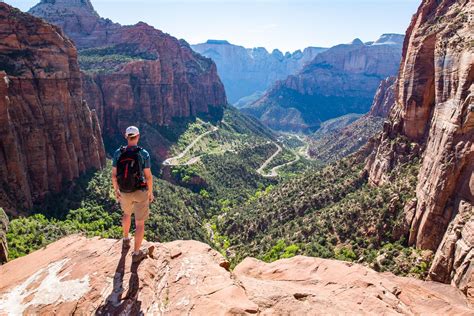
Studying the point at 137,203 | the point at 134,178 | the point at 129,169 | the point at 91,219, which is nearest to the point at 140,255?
the point at 137,203

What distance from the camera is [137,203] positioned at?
16.8 metres

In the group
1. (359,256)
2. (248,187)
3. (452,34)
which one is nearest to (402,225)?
(359,256)

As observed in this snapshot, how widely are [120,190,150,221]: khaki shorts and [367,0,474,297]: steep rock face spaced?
23999 mm

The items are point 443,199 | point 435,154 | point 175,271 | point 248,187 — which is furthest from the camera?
point 248,187

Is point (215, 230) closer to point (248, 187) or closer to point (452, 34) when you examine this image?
point (248, 187)

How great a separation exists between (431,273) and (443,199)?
8.18 m

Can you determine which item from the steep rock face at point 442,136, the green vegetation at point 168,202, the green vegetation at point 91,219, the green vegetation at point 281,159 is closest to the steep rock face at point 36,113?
the green vegetation at point 91,219

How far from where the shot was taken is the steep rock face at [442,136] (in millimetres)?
33812

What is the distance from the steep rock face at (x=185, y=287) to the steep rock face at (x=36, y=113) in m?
42.2

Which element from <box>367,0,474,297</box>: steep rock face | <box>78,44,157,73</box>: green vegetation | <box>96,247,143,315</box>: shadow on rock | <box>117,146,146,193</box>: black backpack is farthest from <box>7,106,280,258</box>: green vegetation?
<box>367,0,474,297</box>: steep rock face

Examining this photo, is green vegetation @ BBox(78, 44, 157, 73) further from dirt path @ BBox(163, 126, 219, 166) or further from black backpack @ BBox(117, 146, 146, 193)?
black backpack @ BBox(117, 146, 146, 193)

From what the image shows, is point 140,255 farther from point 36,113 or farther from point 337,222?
point 36,113

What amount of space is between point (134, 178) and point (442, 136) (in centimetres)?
3820

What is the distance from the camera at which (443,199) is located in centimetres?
3800
